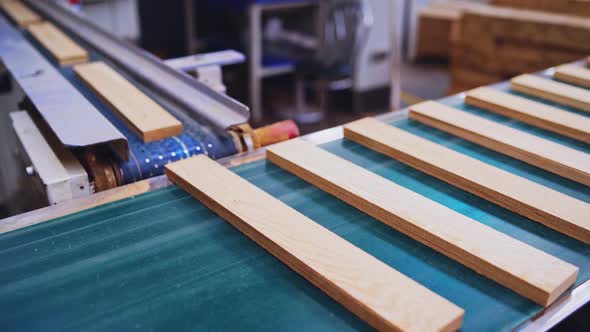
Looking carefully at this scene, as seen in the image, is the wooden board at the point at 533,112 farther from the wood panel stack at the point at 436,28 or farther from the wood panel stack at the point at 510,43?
the wood panel stack at the point at 436,28

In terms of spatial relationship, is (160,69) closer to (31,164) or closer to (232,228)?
(31,164)

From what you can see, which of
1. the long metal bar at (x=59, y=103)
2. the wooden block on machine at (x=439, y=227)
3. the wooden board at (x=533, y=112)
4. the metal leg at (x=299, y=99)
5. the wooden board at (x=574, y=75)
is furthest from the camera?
the metal leg at (x=299, y=99)

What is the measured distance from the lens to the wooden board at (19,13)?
117 inches

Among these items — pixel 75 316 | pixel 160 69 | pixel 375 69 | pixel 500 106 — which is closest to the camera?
pixel 75 316

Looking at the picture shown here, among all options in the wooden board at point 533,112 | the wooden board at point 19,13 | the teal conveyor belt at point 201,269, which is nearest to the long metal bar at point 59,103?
the teal conveyor belt at point 201,269

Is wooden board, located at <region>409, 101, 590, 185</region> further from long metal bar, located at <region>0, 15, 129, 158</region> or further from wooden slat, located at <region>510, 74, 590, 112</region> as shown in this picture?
long metal bar, located at <region>0, 15, 129, 158</region>

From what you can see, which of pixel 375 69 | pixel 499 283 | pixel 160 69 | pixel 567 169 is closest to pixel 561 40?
pixel 375 69

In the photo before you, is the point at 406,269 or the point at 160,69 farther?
the point at 160,69

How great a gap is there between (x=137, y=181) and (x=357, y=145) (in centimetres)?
66

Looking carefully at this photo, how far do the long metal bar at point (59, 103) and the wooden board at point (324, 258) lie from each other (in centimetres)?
22

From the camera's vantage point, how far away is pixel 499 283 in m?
0.98

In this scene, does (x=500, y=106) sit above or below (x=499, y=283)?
above

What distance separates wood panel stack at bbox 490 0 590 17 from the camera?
3.98 m

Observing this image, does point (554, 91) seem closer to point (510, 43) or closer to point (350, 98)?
point (510, 43)
